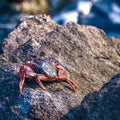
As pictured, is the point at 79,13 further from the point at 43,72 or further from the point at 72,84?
the point at 72,84

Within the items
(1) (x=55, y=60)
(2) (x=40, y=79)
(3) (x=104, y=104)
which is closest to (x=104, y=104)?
(3) (x=104, y=104)

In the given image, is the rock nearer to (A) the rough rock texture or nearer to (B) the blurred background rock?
(A) the rough rock texture

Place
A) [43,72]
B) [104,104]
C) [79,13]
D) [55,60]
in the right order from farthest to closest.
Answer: [79,13], [55,60], [43,72], [104,104]

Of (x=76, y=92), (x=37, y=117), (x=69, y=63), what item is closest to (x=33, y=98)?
(x=37, y=117)

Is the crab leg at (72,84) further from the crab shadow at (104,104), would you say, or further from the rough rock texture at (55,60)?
the crab shadow at (104,104)

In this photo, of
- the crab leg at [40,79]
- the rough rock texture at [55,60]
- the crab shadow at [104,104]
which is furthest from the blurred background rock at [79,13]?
the crab shadow at [104,104]

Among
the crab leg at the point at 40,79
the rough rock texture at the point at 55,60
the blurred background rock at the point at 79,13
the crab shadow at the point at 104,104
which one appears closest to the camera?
the crab shadow at the point at 104,104
